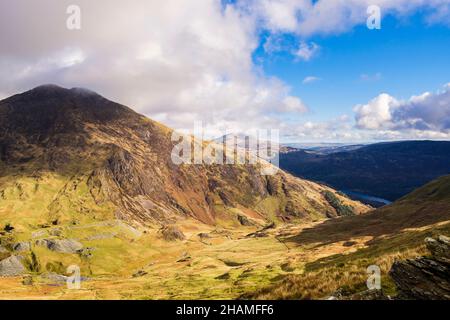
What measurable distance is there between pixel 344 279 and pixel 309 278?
4404 millimetres

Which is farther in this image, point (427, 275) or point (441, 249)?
point (441, 249)

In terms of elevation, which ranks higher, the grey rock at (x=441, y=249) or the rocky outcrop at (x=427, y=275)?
the grey rock at (x=441, y=249)

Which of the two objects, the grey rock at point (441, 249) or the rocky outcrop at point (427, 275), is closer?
the rocky outcrop at point (427, 275)

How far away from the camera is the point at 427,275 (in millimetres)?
20031

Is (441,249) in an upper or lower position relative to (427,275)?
upper

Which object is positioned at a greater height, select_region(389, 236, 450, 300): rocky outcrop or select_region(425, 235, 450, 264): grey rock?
select_region(425, 235, 450, 264): grey rock

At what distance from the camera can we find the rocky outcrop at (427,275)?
19180 mm

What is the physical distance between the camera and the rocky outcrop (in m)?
19.2

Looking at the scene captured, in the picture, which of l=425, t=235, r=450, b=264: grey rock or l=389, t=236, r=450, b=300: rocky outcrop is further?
l=425, t=235, r=450, b=264: grey rock

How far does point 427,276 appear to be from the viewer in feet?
65.7
